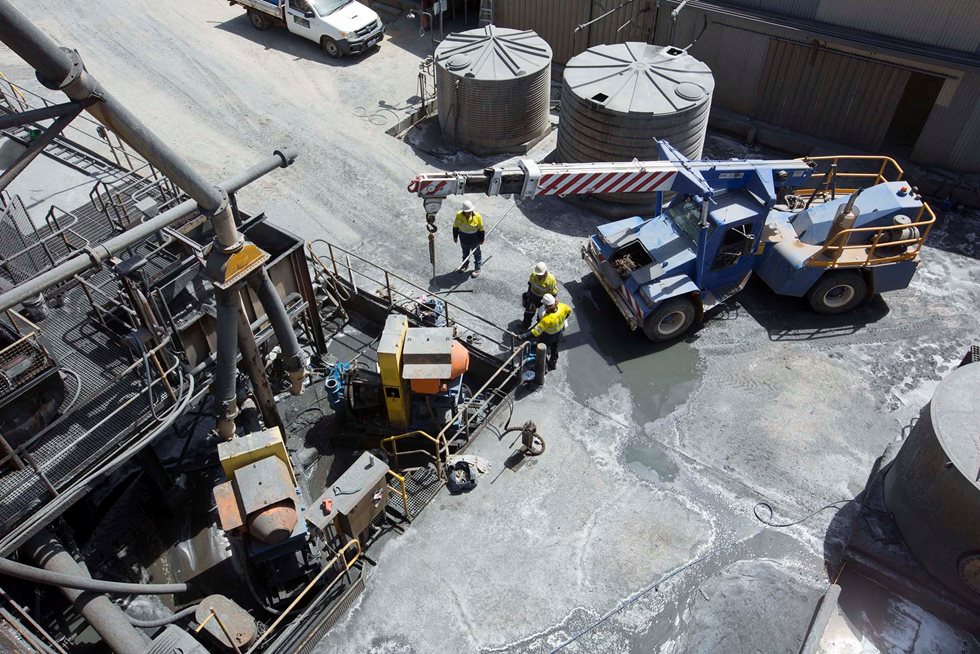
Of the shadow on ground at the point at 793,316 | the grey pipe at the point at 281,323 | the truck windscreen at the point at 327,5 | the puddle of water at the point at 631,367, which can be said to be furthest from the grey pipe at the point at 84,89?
the truck windscreen at the point at 327,5

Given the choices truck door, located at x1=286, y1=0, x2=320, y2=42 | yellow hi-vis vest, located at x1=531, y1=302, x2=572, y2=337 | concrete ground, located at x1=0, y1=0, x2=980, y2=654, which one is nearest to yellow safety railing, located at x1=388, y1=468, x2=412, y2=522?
concrete ground, located at x1=0, y1=0, x2=980, y2=654

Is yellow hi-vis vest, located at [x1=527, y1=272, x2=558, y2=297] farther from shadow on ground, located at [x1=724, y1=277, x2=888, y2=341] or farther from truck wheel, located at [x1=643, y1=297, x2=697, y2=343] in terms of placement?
shadow on ground, located at [x1=724, y1=277, x2=888, y2=341]


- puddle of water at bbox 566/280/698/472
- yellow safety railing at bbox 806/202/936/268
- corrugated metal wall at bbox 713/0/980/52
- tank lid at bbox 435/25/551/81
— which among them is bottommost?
puddle of water at bbox 566/280/698/472

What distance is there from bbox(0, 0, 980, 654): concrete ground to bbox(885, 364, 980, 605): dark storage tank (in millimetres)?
1037

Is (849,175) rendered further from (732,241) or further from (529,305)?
(529,305)

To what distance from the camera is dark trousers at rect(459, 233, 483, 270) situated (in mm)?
15148

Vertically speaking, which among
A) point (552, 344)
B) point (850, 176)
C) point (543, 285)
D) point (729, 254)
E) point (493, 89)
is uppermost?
point (493, 89)

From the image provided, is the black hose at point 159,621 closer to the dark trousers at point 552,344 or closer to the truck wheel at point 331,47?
the dark trousers at point 552,344

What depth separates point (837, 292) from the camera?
1461 cm

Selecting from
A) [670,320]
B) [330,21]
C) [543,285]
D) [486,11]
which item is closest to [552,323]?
[543,285]

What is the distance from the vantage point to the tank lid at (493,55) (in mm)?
18203

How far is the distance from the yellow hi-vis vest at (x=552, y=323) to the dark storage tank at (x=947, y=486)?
583 centimetres

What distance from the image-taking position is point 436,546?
11.0 metres

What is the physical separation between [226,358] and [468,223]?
664 centimetres
